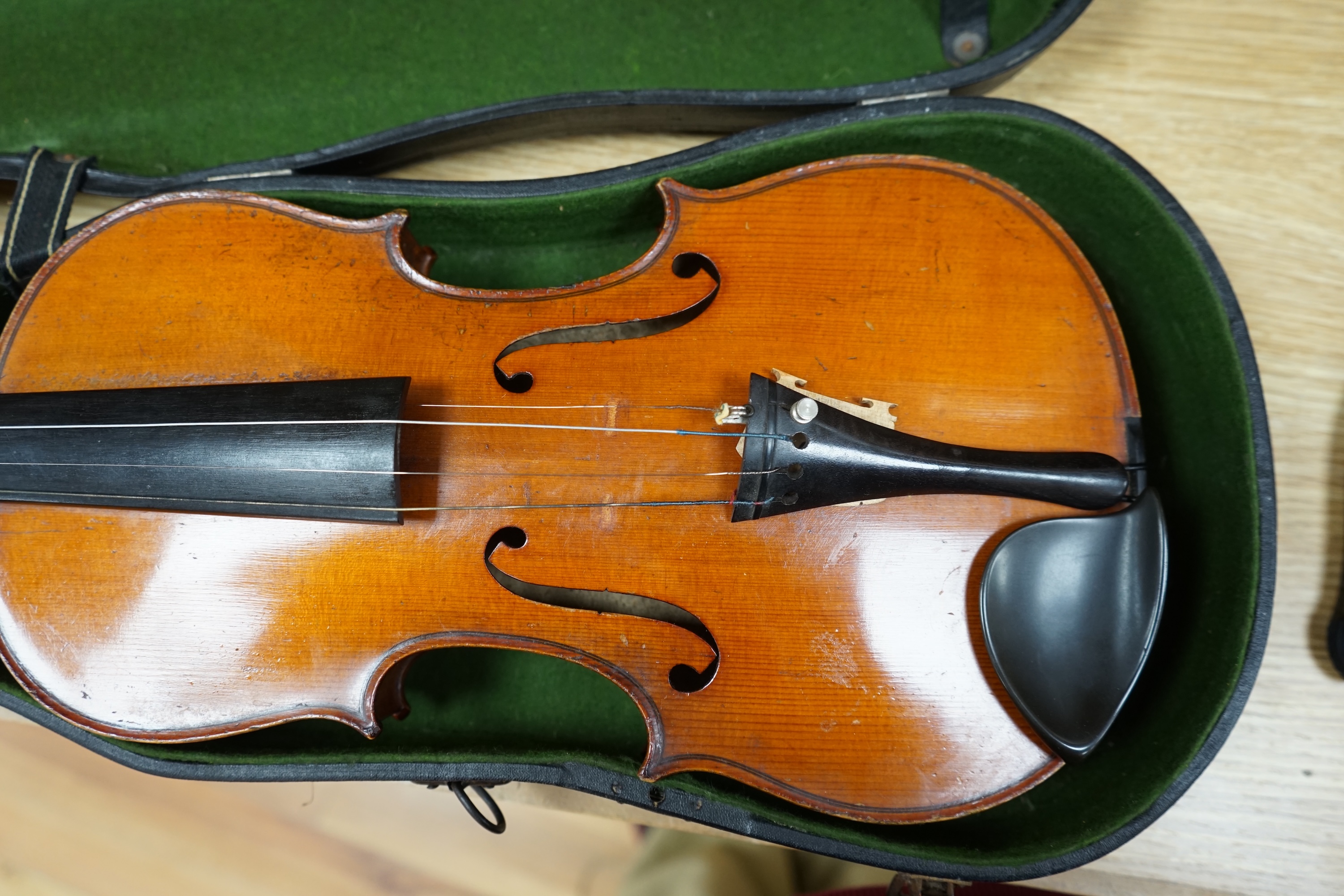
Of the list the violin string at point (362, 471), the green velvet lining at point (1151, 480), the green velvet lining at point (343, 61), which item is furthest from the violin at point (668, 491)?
the green velvet lining at point (343, 61)

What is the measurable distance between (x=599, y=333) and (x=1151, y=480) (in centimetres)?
106

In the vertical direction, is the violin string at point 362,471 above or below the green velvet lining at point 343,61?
below

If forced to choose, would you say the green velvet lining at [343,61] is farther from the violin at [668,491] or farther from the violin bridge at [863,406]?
the violin bridge at [863,406]

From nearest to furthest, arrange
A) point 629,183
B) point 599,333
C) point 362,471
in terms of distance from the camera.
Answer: point 362,471 < point 599,333 < point 629,183

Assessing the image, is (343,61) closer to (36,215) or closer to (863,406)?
(36,215)

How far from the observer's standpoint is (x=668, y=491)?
47.4 inches

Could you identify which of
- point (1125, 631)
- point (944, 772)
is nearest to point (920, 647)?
point (944, 772)

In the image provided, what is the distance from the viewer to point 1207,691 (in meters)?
1.23

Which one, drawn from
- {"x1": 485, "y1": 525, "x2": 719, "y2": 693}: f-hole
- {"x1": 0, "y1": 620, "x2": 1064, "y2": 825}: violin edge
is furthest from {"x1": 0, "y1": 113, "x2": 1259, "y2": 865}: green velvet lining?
{"x1": 485, "y1": 525, "x2": 719, "y2": 693}: f-hole

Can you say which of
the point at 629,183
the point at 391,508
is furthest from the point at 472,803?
the point at 629,183

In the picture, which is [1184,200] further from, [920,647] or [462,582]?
[462,582]

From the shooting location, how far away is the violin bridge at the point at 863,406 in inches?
46.1

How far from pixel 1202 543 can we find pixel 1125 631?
0.99 ft

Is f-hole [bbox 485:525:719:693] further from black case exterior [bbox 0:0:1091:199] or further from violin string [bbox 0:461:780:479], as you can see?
black case exterior [bbox 0:0:1091:199]
